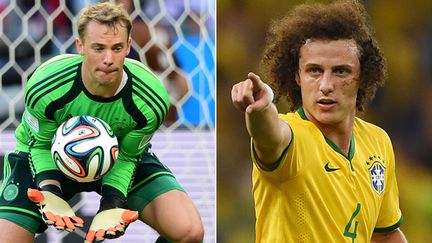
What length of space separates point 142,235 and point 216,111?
27.4 inches

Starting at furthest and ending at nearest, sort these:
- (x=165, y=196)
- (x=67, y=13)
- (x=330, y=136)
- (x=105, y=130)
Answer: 1. (x=67, y=13)
2. (x=165, y=196)
3. (x=105, y=130)
4. (x=330, y=136)

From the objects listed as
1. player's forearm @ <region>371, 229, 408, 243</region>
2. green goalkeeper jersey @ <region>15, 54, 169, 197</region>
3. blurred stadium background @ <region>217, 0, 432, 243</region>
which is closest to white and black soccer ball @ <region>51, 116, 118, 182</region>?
green goalkeeper jersey @ <region>15, 54, 169, 197</region>

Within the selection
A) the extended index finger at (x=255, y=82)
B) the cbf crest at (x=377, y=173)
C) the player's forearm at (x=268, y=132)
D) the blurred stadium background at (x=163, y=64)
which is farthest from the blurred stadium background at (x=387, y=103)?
the extended index finger at (x=255, y=82)

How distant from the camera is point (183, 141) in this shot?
4559 millimetres

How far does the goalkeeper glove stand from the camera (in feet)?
11.3

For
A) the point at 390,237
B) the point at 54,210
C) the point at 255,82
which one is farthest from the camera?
the point at 54,210

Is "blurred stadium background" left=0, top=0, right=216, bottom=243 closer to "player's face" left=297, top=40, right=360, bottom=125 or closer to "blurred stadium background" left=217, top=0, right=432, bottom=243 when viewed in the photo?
"blurred stadium background" left=217, top=0, right=432, bottom=243

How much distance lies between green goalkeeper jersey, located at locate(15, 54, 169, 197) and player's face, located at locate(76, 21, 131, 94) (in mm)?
57

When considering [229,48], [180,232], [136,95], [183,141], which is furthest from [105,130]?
[229,48]

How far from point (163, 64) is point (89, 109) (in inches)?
39.3

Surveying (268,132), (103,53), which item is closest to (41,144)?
(103,53)

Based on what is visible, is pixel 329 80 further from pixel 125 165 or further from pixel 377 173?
pixel 125 165

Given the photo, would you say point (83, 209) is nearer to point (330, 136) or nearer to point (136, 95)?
point (136, 95)

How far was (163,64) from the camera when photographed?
4602 millimetres
